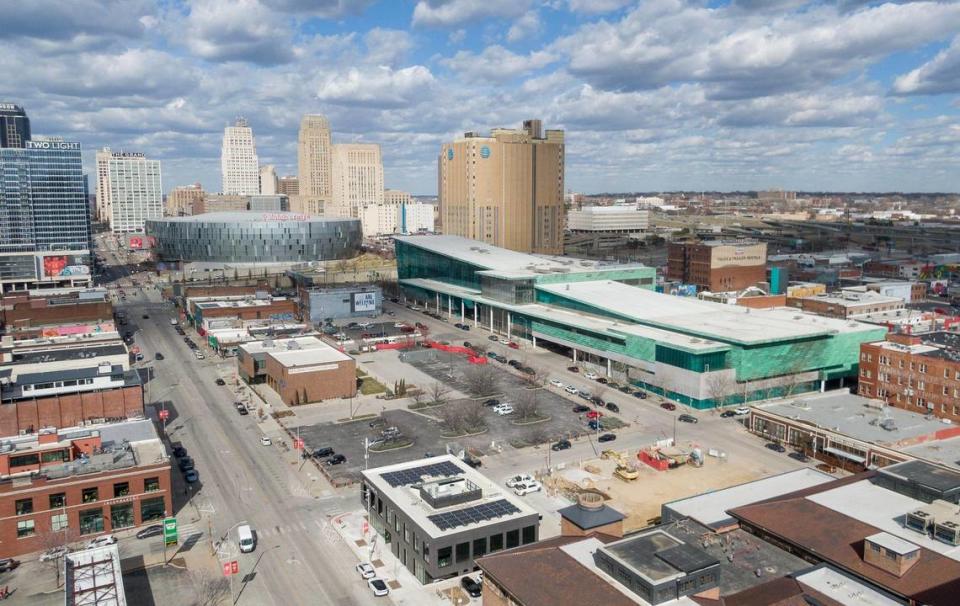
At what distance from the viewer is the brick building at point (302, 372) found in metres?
76.0

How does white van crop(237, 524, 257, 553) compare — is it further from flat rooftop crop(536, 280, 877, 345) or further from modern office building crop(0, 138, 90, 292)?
modern office building crop(0, 138, 90, 292)

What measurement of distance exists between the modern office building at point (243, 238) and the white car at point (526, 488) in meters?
155

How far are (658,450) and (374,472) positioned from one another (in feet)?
81.4

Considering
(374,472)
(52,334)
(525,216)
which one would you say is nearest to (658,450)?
(374,472)

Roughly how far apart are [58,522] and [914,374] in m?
73.0

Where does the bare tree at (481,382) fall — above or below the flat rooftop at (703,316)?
below

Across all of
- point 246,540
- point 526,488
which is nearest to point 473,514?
point 526,488

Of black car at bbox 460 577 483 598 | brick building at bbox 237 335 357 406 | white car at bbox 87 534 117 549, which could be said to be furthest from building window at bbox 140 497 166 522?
brick building at bbox 237 335 357 406

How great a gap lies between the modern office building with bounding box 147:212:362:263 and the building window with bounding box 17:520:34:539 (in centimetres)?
15357

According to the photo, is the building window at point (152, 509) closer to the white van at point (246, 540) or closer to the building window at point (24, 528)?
the building window at point (24, 528)

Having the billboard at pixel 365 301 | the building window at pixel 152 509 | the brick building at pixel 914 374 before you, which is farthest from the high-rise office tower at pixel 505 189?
the building window at pixel 152 509

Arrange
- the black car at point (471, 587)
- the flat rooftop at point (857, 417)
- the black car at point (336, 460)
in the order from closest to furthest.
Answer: the black car at point (471, 587)
the flat rooftop at point (857, 417)
the black car at point (336, 460)

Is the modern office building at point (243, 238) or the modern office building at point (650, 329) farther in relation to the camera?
the modern office building at point (243, 238)

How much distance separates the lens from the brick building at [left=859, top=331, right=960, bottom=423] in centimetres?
6762
